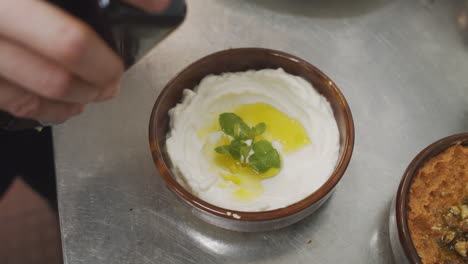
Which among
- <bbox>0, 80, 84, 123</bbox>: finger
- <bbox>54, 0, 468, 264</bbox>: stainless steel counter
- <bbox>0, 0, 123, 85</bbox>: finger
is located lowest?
<bbox>54, 0, 468, 264</bbox>: stainless steel counter

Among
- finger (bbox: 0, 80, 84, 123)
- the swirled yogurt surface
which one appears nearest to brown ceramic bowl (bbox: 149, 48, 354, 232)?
the swirled yogurt surface

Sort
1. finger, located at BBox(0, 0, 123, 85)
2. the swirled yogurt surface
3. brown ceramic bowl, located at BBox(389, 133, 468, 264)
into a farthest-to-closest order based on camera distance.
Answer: the swirled yogurt surface < brown ceramic bowl, located at BBox(389, 133, 468, 264) < finger, located at BBox(0, 0, 123, 85)

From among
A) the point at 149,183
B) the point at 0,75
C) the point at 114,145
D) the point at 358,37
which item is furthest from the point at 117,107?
the point at 358,37

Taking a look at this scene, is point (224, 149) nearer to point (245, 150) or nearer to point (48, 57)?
point (245, 150)

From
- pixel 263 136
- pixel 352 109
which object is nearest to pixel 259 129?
pixel 263 136

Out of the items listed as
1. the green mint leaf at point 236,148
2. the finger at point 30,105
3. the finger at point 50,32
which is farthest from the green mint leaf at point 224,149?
the finger at point 50,32

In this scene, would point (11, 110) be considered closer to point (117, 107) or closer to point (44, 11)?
point (44, 11)

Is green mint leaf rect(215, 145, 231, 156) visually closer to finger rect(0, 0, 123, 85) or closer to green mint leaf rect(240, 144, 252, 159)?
green mint leaf rect(240, 144, 252, 159)
